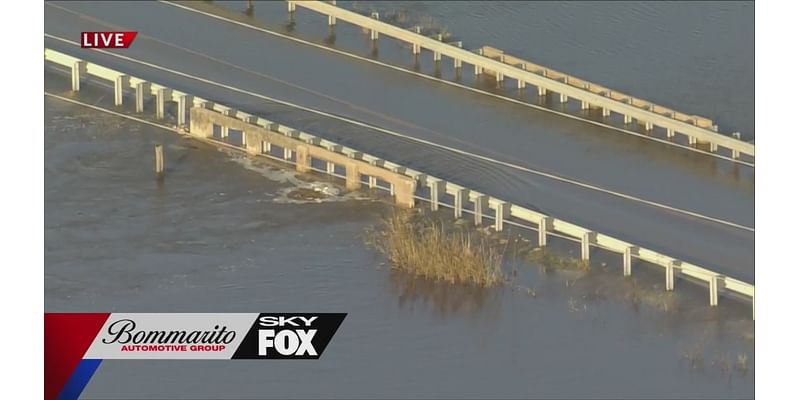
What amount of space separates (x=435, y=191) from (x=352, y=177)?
1662 millimetres

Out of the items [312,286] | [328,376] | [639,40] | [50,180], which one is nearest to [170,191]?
[50,180]

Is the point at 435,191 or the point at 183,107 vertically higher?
→ the point at 183,107

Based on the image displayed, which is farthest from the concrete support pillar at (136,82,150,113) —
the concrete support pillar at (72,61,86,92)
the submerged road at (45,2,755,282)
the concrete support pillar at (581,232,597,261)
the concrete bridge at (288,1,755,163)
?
the concrete support pillar at (581,232,597,261)

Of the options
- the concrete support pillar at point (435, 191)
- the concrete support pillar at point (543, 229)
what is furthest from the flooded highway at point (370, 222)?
the concrete support pillar at point (435, 191)

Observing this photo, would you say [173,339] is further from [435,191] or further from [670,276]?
[670,276]

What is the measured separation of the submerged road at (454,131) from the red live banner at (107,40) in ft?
0.65

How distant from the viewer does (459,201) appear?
3888cm

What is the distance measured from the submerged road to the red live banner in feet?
0.65

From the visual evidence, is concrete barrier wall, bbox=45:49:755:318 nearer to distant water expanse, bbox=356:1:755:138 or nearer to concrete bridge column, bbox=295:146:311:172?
concrete bridge column, bbox=295:146:311:172

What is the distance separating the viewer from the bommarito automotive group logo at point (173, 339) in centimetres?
3294

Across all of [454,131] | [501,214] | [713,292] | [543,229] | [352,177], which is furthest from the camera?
[454,131]

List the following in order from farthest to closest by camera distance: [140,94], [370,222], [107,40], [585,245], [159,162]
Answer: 1. [107,40]
2. [140,94]
3. [159,162]
4. [370,222]
5. [585,245]

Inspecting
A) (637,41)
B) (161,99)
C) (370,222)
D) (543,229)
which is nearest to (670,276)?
(543,229)

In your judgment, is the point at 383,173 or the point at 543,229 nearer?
the point at 543,229
